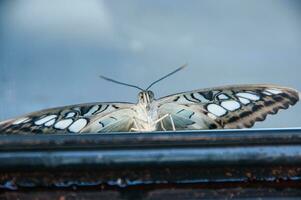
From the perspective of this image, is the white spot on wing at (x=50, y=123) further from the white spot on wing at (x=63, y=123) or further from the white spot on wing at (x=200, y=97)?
the white spot on wing at (x=200, y=97)

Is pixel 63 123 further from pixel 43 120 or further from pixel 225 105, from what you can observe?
pixel 225 105

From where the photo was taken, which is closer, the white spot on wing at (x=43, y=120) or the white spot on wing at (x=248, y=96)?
the white spot on wing at (x=43, y=120)

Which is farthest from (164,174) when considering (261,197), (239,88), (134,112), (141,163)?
(239,88)

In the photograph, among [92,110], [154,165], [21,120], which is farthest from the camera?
[92,110]

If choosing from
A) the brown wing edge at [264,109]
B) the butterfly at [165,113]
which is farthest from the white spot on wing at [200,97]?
the brown wing edge at [264,109]

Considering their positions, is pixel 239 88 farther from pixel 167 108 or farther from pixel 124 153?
pixel 124 153

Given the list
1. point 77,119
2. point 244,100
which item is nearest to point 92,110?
point 77,119

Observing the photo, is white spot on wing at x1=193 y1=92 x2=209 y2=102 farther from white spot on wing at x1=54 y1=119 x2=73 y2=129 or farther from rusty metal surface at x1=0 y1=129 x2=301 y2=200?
rusty metal surface at x1=0 y1=129 x2=301 y2=200
